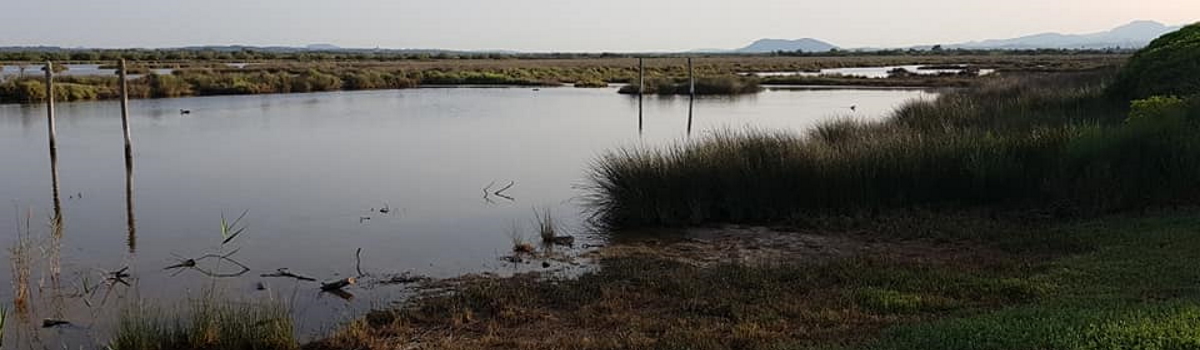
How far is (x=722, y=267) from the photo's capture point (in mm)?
9305

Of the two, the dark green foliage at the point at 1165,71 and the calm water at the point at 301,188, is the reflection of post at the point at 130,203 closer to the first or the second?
the calm water at the point at 301,188

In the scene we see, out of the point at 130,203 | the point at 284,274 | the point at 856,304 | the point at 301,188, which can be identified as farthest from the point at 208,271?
the point at 856,304

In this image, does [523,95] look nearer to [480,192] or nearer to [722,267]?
[480,192]

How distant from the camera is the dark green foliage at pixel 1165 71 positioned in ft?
61.1

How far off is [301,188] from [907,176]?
8917mm

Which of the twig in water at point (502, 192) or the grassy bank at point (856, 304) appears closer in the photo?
the grassy bank at point (856, 304)

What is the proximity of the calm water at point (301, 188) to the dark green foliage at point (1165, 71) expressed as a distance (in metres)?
8.12

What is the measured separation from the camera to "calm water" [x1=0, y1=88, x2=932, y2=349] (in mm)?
9883

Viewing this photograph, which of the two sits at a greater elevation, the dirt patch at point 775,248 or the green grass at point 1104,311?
the green grass at point 1104,311

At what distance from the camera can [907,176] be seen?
41.3 feet

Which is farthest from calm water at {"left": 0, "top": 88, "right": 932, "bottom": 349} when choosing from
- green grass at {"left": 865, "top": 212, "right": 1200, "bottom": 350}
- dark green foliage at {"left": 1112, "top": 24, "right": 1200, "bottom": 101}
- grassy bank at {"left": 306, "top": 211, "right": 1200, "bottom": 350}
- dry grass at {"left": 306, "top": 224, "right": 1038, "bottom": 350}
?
dark green foliage at {"left": 1112, "top": 24, "right": 1200, "bottom": 101}

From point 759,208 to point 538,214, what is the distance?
2.99 m

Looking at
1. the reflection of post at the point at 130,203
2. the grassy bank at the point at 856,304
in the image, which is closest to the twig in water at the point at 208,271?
the reflection of post at the point at 130,203

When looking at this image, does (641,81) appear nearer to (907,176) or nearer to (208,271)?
(907,176)
